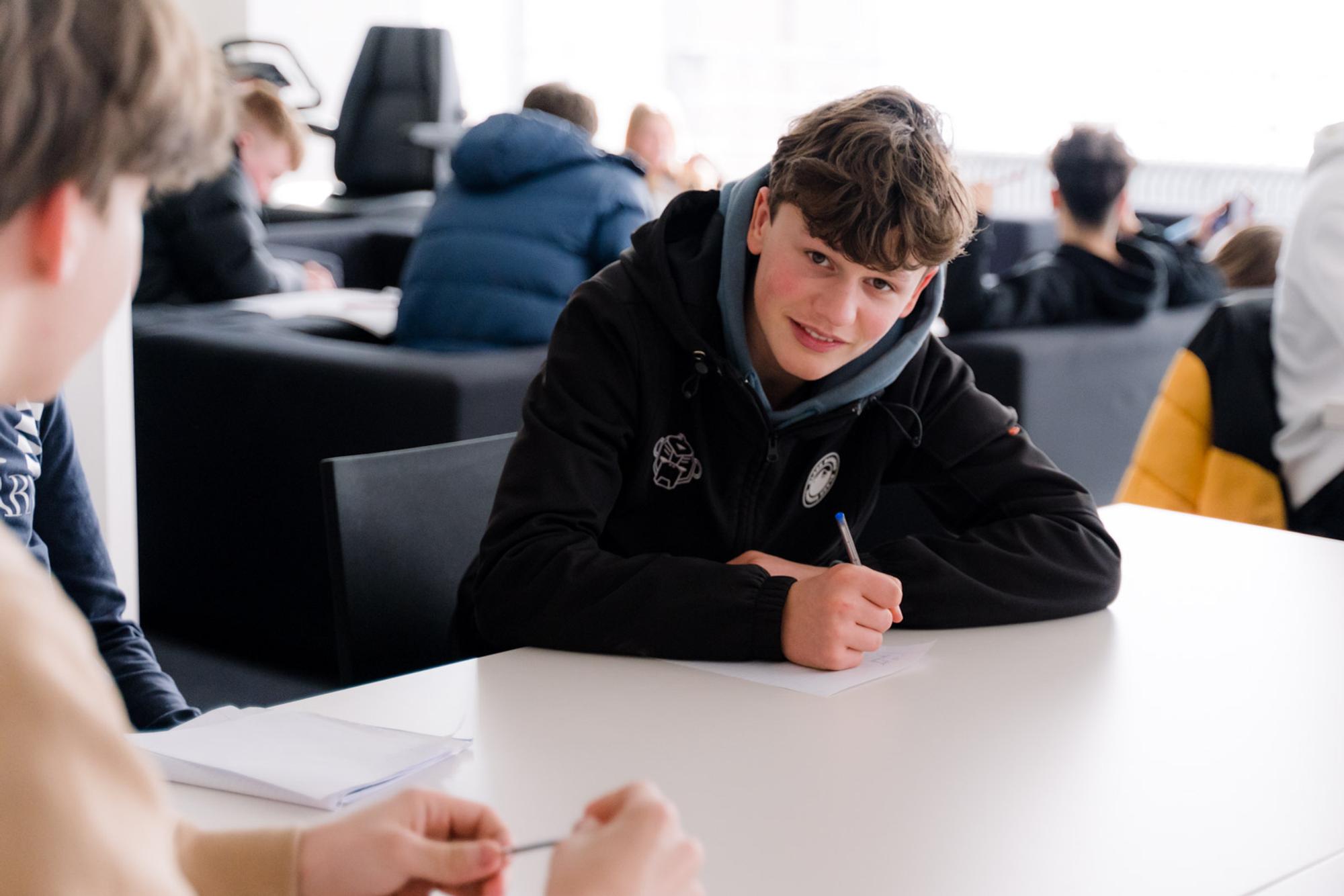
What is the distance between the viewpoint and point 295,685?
3.04m

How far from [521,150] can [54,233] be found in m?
2.84

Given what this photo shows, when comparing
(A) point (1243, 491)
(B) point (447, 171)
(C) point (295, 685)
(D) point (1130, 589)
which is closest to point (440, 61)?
(B) point (447, 171)

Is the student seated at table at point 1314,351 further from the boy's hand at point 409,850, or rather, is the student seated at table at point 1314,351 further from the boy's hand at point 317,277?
the boy's hand at point 317,277

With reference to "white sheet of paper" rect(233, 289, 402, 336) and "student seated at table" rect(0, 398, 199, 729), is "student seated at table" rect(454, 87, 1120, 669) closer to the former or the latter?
"student seated at table" rect(0, 398, 199, 729)

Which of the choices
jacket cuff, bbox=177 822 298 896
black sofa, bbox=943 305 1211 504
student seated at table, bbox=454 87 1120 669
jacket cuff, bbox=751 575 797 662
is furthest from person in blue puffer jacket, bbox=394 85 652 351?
jacket cuff, bbox=177 822 298 896

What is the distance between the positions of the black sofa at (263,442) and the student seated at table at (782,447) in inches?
49.5

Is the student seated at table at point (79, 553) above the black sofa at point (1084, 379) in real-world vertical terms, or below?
above

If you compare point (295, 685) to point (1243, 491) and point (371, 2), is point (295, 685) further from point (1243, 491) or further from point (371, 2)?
point (371, 2)

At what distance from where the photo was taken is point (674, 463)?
1688 millimetres

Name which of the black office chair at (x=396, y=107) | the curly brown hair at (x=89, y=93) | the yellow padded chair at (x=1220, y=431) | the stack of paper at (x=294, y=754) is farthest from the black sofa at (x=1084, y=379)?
the black office chair at (x=396, y=107)

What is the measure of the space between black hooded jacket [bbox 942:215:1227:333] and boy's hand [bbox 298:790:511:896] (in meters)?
3.17

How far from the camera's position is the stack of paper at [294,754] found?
102 centimetres

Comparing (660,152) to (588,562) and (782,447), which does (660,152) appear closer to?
(782,447)

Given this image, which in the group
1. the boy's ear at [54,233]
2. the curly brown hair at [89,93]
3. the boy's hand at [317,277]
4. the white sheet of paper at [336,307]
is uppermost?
the curly brown hair at [89,93]
